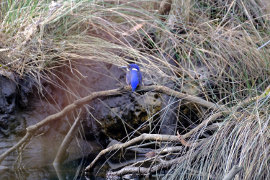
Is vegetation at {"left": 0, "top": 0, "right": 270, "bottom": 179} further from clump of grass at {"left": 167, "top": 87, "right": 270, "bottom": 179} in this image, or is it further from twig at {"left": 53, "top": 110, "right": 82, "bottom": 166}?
twig at {"left": 53, "top": 110, "right": 82, "bottom": 166}

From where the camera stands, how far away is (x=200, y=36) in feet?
12.1

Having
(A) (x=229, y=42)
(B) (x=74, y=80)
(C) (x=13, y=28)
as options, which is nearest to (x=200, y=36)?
(A) (x=229, y=42)

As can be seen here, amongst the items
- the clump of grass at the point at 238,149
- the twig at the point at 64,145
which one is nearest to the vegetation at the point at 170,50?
the clump of grass at the point at 238,149

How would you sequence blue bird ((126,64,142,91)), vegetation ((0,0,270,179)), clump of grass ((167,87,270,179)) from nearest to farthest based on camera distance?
clump of grass ((167,87,270,179)) → vegetation ((0,0,270,179)) → blue bird ((126,64,142,91))

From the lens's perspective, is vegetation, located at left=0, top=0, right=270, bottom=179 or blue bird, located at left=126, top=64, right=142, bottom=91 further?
blue bird, located at left=126, top=64, right=142, bottom=91

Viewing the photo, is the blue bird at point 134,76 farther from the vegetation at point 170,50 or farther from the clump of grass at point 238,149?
the clump of grass at point 238,149

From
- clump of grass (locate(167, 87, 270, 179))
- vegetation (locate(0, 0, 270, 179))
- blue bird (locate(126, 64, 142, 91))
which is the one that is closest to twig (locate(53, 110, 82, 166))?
vegetation (locate(0, 0, 270, 179))

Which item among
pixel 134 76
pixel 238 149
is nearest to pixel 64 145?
pixel 134 76

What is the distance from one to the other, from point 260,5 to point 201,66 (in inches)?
38.7

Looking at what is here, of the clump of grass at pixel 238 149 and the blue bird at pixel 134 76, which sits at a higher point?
the blue bird at pixel 134 76

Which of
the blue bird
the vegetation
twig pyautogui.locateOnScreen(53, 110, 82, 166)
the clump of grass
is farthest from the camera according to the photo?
twig pyautogui.locateOnScreen(53, 110, 82, 166)

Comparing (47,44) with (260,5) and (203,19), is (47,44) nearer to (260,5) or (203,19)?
(203,19)

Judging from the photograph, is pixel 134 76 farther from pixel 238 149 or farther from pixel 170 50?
pixel 238 149

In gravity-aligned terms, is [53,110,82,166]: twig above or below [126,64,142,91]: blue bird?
below
